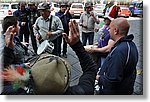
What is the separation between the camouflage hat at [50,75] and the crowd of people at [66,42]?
0.77 ft

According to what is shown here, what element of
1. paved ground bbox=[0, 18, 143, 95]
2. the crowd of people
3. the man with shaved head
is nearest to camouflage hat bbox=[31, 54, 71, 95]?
the crowd of people

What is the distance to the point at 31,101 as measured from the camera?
5.75ft

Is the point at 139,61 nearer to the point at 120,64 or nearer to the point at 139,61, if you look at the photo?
A: the point at 139,61

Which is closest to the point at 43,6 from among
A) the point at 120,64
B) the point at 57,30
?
the point at 57,30

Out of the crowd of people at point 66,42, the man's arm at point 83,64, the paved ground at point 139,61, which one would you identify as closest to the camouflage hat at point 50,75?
the man's arm at point 83,64

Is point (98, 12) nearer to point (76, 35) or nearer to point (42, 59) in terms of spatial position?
point (76, 35)

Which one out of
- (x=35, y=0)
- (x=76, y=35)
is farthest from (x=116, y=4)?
(x=76, y=35)

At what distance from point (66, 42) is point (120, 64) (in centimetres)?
36

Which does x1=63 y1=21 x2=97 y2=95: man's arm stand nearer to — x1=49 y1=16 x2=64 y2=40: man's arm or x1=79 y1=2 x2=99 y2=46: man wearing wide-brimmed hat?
x1=79 y1=2 x2=99 y2=46: man wearing wide-brimmed hat

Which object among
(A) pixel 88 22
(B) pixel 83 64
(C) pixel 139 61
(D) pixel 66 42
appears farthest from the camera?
(A) pixel 88 22

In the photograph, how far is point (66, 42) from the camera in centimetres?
132

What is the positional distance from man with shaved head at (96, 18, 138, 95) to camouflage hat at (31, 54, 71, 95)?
61 cm

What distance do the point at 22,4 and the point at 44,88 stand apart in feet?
3.28

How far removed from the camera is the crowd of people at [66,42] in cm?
150
